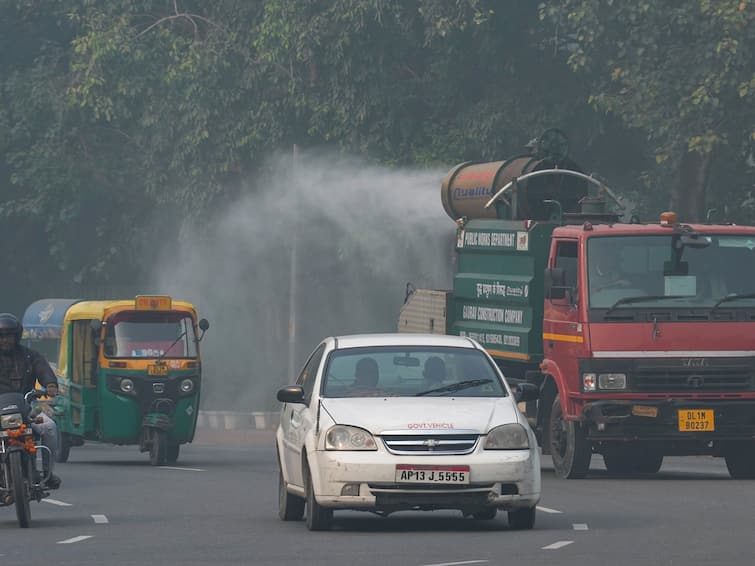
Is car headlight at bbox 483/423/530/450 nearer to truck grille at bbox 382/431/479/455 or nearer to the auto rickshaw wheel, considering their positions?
truck grille at bbox 382/431/479/455

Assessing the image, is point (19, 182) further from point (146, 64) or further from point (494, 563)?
point (494, 563)

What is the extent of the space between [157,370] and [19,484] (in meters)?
12.2

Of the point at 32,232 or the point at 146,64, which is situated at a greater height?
the point at 146,64

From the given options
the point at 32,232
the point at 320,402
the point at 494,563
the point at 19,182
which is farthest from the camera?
the point at 32,232

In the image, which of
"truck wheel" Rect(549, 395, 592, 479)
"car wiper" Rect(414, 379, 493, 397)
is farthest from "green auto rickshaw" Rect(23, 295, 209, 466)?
"car wiper" Rect(414, 379, 493, 397)

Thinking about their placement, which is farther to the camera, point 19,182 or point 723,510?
point 19,182

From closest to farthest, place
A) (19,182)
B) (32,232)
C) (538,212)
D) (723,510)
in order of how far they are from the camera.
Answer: (723,510) < (538,212) < (19,182) < (32,232)

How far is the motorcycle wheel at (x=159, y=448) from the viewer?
27641 millimetres

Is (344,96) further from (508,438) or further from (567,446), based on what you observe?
(508,438)

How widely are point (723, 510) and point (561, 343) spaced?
457cm

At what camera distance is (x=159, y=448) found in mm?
27672

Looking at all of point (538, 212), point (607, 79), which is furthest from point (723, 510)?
point (607, 79)

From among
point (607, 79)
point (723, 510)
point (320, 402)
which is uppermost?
point (607, 79)

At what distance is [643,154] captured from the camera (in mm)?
40438
